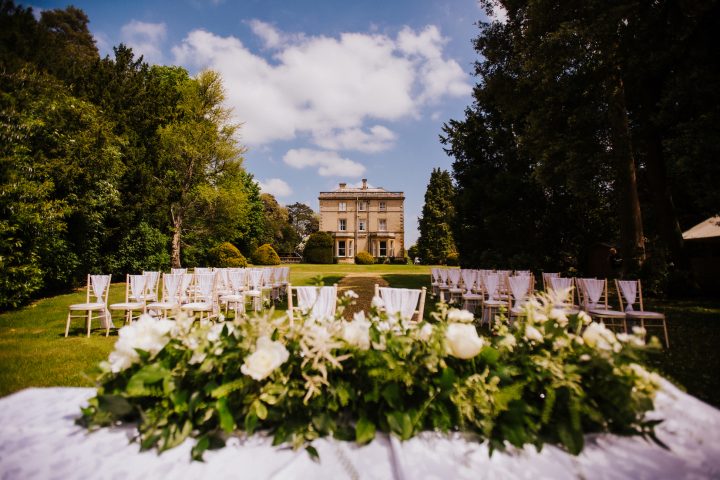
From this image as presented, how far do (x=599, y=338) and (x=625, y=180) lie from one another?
11764 millimetres

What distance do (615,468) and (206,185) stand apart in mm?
21468

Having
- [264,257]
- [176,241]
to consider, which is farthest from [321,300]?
[264,257]

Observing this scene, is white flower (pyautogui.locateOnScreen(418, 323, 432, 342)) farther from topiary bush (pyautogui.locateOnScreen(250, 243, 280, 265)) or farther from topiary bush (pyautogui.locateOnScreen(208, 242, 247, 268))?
topiary bush (pyautogui.locateOnScreen(250, 243, 280, 265))

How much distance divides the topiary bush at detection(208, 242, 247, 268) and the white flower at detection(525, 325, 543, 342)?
21384 millimetres

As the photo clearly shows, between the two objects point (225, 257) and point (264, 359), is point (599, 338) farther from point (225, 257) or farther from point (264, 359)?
point (225, 257)

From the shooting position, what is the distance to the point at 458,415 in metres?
1.31

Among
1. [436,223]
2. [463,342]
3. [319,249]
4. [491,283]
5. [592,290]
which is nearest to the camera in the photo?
[463,342]

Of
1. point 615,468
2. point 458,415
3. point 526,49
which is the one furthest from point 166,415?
point 526,49

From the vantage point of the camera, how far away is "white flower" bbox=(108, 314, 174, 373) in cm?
135

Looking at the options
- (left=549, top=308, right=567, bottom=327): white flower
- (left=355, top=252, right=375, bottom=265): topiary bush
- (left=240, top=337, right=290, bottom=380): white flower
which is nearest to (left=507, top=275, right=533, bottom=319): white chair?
(left=549, top=308, right=567, bottom=327): white flower

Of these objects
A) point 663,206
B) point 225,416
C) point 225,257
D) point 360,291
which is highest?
point 663,206

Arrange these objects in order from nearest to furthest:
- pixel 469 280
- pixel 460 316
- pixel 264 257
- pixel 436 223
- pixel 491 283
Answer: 1. pixel 460 316
2. pixel 491 283
3. pixel 469 280
4. pixel 264 257
5. pixel 436 223

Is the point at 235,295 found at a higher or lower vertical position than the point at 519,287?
lower

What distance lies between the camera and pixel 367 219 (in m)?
43.3
